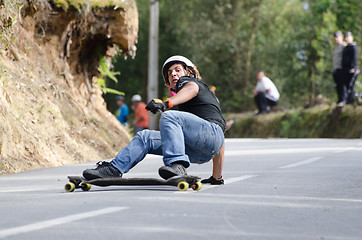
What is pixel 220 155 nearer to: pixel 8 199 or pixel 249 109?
pixel 8 199

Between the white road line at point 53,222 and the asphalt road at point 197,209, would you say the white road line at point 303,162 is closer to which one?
the asphalt road at point 197,209

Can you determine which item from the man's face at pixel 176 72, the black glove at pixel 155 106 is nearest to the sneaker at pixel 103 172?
the black glove at pixel 155 106

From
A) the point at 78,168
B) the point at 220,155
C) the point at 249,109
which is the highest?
the point at 220,155

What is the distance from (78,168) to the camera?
11.6 meters

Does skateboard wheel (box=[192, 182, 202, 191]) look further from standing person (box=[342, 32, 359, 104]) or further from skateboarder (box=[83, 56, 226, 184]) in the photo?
standing person (box=[342, 32, 359, 104])

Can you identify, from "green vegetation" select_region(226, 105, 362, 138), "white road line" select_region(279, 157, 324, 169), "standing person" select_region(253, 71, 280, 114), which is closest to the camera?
"white road line" select_region(279, 157, 324, 169)

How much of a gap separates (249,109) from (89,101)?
25.4 metres

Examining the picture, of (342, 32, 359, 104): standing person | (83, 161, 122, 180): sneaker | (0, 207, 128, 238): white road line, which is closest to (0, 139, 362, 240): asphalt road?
(0, 207, 128, 238): white road line

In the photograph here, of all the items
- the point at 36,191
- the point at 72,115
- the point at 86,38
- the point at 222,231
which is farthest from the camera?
the point at 86,38

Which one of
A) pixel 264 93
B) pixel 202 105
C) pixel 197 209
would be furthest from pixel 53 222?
pixel 264 93

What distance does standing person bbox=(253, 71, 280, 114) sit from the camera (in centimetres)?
2866

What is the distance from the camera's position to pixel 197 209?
628 centimetres

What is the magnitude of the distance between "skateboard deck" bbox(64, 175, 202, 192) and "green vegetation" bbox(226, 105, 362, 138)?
51.0 ft

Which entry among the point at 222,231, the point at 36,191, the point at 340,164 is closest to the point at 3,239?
the point at 222,231
